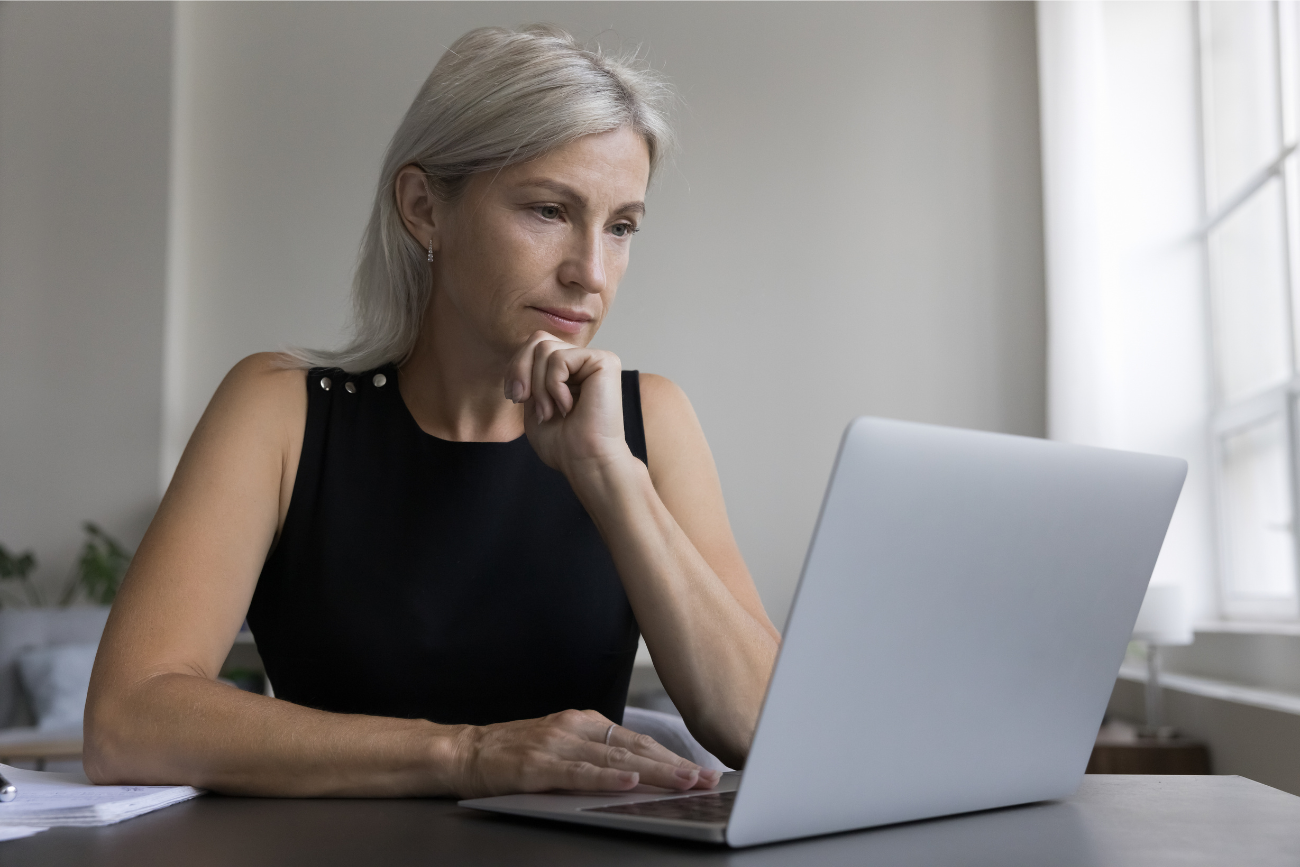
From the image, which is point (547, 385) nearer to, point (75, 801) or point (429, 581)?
point (429, 581)

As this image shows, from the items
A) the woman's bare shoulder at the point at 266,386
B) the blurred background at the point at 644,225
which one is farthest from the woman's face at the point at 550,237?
the blurred background at the point at 644,225

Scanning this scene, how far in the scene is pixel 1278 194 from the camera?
2.95 m

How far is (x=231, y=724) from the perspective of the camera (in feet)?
2.70

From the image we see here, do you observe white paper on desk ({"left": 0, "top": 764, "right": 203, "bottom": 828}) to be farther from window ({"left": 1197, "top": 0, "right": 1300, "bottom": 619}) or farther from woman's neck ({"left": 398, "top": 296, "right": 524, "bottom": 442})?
window ({"left": 1197, "top": 0, "right": 1300, "bottom": 619})

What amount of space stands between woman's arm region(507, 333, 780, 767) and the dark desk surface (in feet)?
1.03

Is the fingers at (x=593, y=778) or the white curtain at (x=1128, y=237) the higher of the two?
the white curtain at (x=1128, y=237)

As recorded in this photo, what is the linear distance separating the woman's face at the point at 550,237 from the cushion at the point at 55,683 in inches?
127

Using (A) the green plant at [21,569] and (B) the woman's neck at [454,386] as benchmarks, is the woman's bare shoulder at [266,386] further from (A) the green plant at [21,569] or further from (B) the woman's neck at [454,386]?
(A) the green plant at [21,569]

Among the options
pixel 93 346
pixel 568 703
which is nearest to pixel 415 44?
pixel 93 346

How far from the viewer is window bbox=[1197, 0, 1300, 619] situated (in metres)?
2.82

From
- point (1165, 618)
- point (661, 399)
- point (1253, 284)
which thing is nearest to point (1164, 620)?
point (1165, 618)

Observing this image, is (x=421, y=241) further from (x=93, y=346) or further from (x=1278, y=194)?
(x=93, y=346)

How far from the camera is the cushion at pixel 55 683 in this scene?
12.4 feet

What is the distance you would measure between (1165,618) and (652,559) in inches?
93.4
